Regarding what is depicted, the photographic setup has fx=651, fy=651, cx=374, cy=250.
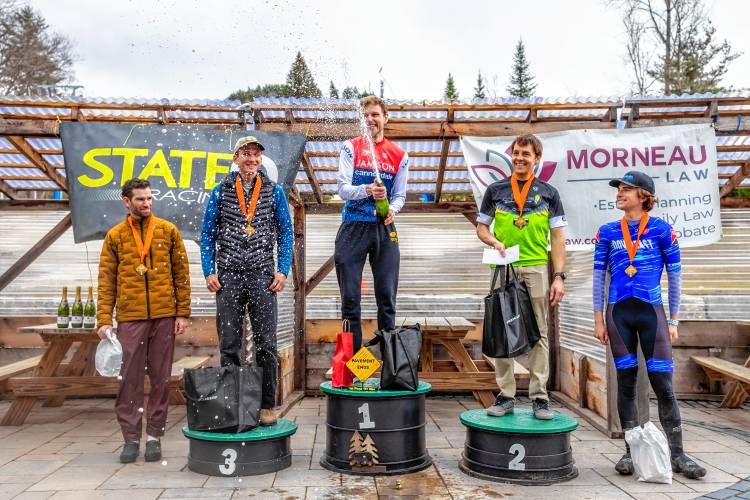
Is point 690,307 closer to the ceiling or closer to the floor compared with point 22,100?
closer to the floor

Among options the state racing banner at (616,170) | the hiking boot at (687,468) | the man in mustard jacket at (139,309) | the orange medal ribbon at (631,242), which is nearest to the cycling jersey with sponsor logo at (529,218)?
the orange medal ribbon at (631,242)

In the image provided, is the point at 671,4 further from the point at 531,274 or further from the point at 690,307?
the point at 531,274

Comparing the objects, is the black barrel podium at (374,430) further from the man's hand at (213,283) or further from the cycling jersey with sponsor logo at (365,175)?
the cycling jersey with sponsor logo at (365,175)

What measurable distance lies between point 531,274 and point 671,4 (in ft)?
71.0

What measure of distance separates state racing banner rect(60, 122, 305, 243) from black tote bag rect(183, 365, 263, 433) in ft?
7.14

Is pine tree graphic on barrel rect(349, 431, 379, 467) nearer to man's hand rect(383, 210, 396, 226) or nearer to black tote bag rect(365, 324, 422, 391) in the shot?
black tote bag rect(365, 324, 422, 391)

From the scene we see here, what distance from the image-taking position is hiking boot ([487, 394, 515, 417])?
4746mm

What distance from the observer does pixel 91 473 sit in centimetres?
473

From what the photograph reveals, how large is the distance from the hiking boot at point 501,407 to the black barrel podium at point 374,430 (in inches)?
20.9

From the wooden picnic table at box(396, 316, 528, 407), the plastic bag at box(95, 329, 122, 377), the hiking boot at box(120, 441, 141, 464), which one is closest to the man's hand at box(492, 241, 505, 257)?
the wooden picnic table at box(396, 316, 528, 407)

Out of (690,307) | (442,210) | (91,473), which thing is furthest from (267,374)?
(690,307)

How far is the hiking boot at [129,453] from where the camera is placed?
16.5 ft

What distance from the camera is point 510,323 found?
450cm

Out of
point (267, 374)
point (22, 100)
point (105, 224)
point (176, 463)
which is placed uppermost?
point (22, 100)
